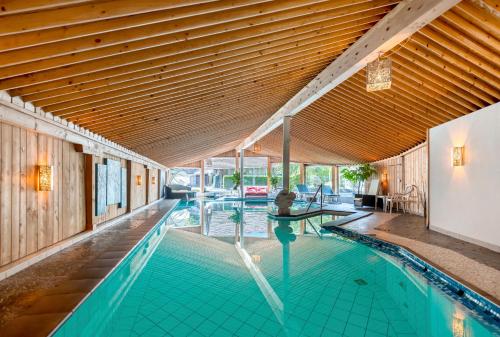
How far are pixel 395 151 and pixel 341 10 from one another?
26.9ft

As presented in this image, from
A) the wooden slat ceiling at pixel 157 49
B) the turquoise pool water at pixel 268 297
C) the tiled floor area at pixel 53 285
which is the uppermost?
the wooden slat ceiling at pixel 157 49

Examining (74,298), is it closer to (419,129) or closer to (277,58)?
(277,58)

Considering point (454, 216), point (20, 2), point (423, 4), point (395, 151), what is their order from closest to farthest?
point (20, 2) < point (423, 4) < point (454, 216) < point (395, 151)

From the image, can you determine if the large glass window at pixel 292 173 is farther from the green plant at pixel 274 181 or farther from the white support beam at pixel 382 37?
the white support beam at pixel 382 37

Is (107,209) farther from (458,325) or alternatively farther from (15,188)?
(458,325)

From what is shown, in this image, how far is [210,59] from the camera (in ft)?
11.2

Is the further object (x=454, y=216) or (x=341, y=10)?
(x=454, y=216)

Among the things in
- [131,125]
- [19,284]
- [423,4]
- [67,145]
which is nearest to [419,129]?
[423,4]

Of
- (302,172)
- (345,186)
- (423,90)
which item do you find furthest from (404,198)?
(345,186)

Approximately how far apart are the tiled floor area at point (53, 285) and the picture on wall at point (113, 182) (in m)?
1.72

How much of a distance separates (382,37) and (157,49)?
2.83 m

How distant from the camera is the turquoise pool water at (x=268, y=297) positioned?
2.61 meters

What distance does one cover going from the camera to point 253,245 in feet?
19.5

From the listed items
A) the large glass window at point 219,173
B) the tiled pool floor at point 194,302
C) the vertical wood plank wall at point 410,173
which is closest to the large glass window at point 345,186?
the large glass window at point 219,173
